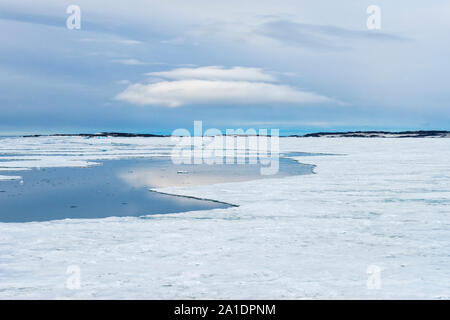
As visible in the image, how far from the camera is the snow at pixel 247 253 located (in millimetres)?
4375

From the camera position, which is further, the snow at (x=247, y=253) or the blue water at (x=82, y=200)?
the blue water at (x=82, y=200)

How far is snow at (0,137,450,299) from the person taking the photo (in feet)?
14.4

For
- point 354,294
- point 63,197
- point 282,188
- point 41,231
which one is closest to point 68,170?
point 63,197

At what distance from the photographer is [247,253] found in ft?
18.6

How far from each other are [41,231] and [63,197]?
440 cm

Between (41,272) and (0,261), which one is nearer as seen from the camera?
(41,272)

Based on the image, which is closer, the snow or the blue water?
the snow

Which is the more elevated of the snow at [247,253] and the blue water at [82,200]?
the snow at [247,253]

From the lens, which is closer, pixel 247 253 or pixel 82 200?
pixel 247 253

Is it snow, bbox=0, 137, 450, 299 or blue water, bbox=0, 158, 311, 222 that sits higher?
snow, bbox=0, 137, 450, 299

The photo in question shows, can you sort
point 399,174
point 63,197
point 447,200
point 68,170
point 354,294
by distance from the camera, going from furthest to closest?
point 68,170
point 399,174
point 63,197
point 447,200
point 354,294
